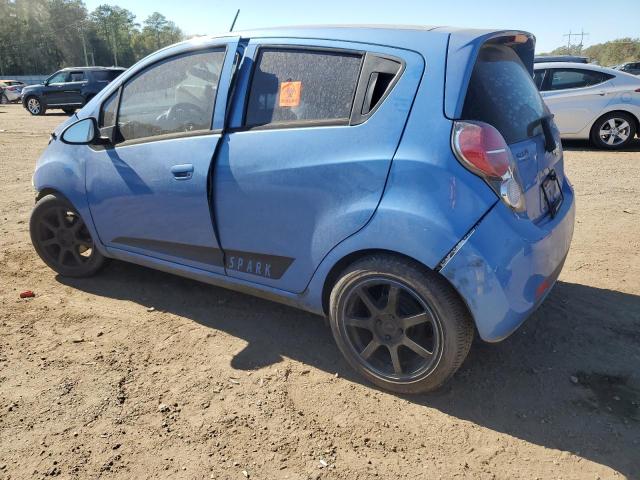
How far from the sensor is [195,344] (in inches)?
124

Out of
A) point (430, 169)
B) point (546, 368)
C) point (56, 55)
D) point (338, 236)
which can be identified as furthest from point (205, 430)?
point (56, 55)

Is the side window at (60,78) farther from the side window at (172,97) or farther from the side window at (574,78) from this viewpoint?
the side window at (172,97)

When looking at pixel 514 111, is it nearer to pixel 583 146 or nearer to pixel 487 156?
pixel 487 156

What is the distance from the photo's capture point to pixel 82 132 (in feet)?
11.6

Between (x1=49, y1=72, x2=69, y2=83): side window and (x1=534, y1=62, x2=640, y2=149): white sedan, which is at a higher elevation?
(x1=49, y1=72, x2=69, y2=83): side window

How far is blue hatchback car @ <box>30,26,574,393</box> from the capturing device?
2.27m

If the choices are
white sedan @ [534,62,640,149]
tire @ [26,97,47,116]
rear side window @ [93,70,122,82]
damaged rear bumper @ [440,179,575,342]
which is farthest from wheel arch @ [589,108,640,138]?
tire @ [26,97,47,116]

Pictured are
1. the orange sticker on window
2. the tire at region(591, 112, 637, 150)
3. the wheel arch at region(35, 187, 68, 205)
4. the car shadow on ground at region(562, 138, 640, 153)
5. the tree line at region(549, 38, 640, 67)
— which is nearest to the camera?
the orange sticker on window

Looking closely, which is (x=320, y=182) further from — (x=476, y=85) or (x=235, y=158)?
(x=476, y=85)

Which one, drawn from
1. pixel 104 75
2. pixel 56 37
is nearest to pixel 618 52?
pixel 104 75

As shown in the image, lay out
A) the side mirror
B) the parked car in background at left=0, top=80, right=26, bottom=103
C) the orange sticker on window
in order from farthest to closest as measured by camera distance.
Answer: the parked car in background at left=0, top=80, right=26, bottom=103
the side mirror
the orange sticker on window

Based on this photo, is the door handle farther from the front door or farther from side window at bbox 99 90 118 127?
side window at bbox 99 90 118 127

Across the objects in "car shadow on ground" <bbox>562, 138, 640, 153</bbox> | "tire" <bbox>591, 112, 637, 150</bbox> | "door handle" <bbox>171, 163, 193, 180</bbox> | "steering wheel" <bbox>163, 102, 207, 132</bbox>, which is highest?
"steering wheel" <bbox>163, 102, 207, 132</bbox>

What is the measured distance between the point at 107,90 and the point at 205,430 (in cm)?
243
